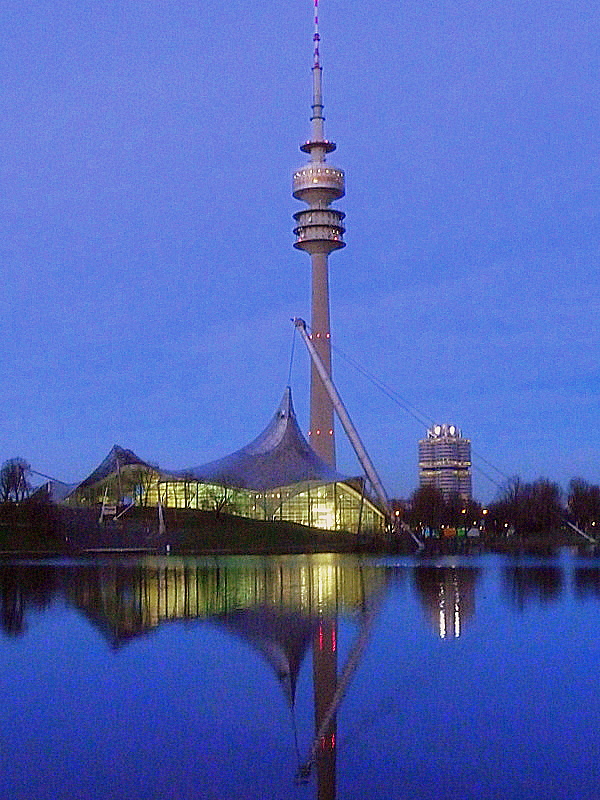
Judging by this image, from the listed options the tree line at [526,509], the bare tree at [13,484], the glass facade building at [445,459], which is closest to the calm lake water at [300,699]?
the bare tree at [13,484]

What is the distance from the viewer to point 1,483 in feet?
200

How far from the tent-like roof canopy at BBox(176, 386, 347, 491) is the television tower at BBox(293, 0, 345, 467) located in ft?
44.2

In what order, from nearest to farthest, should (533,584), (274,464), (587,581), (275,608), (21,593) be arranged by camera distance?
(275,608), (21,593), (533,584), (587,581), (274,464)

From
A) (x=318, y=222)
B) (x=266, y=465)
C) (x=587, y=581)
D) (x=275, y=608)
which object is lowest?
(x=587, y=581)

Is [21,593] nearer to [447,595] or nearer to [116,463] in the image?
[447,595]

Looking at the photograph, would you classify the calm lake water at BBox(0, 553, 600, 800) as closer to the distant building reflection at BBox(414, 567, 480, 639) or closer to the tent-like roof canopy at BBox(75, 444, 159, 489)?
the distant building reflection at BBox(414, 567, 480, 639)

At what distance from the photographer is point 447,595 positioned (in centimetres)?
2022

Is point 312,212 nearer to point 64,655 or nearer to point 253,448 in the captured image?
point 253,448

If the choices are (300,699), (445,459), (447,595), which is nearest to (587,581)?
(447,595)

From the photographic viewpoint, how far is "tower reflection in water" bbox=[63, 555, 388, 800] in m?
9.56

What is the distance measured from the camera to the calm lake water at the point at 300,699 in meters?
6.71

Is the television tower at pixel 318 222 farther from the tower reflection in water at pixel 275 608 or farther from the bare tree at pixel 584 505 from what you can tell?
the tower reflection in water at pixel 275 608

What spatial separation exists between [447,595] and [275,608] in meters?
4.47

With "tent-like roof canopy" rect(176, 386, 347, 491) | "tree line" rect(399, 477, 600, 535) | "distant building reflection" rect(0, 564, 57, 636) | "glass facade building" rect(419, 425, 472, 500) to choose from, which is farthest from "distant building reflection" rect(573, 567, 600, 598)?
"glass facade building" rect(419, 425, 472, 500)
